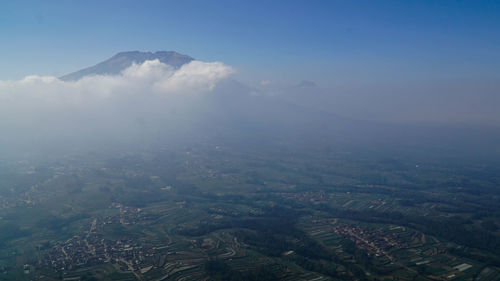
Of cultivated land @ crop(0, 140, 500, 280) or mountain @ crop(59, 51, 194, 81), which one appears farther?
mountain @ crop(59, 51, 194, 81)

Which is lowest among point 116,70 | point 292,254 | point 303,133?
point 292,254

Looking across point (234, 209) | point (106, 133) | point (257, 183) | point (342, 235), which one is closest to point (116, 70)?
point (106, 133)

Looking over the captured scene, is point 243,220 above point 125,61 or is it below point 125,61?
below

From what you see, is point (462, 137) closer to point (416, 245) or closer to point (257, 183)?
point (257, 183)

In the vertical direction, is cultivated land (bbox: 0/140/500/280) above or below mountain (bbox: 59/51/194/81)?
below
